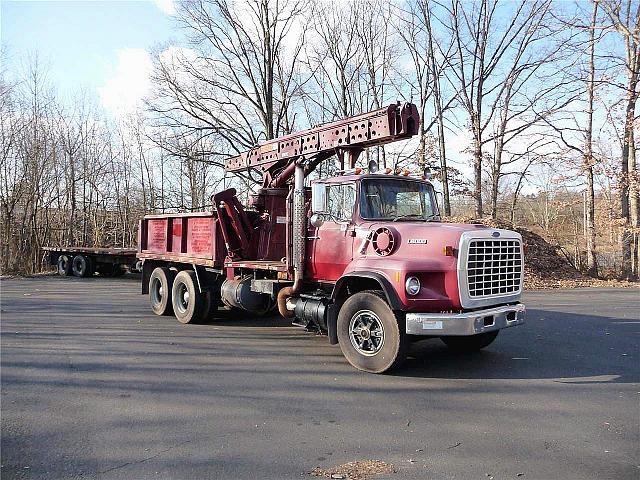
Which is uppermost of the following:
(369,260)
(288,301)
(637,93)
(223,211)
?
(637,93)

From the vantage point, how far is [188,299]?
33.9 ft

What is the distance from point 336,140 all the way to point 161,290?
18.6ft

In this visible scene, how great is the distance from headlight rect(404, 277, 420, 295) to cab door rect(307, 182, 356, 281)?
1230 millimetres

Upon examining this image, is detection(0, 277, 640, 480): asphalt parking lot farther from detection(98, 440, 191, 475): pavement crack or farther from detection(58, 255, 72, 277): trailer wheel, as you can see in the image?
detection(58, 255, 72, 277): trailer wheel

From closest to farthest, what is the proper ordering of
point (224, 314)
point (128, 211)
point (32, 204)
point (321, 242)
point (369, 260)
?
point (369, 260) → point (321, 242) → point (224, 314) → point (32, 204) → point (128, 211)

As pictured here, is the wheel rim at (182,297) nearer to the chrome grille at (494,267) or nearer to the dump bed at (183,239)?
the dump bed at (183,239)

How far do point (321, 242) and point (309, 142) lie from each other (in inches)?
81.1

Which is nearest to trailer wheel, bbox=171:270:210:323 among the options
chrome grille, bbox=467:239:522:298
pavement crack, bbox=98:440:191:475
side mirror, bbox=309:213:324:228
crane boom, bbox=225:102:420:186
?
crane boom, bbox=225:102:420:186

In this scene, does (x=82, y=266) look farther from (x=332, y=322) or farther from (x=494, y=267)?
(x=494, y=267)

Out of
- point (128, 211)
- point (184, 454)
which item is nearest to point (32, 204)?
point (128, 211)

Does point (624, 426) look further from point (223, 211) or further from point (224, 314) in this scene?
point (224, 314)

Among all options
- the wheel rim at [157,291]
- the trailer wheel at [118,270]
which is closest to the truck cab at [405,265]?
the wheel rim at [157,291]

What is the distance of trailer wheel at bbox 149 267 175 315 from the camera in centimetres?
1112

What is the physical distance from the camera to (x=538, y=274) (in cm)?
2034
